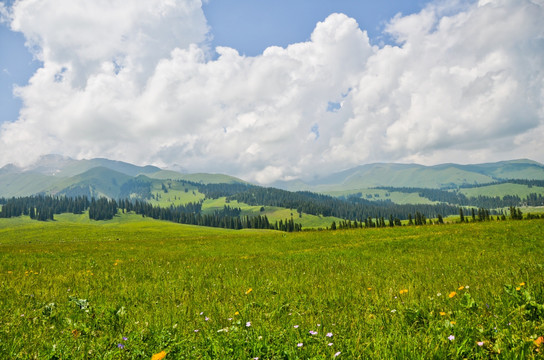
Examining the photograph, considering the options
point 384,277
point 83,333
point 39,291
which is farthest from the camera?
point 384,277

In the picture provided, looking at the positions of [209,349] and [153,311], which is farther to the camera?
[153,311]

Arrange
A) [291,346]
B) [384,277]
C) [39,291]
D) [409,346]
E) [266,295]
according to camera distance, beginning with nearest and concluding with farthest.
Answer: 1. [409,346]
2. [291,346]
3. [266,295]
4. [39,291]
5. [384,277]

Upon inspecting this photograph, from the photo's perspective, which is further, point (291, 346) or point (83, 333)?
point (83, 333)

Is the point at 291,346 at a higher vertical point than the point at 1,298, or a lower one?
higher

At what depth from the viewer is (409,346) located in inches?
127

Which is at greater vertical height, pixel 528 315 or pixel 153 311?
pixel 528 315

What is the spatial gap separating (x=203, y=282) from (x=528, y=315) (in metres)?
7.91

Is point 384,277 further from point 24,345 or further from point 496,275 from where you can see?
point 24,345

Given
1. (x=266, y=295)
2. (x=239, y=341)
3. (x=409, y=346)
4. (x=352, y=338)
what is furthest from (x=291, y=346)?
(x=266, y=295)

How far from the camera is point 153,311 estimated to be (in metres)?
5.79

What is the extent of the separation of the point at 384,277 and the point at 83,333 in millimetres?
7880

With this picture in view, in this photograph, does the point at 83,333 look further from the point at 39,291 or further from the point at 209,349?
the point at 39,291

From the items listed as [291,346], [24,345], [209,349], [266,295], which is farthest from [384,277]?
[24,345]

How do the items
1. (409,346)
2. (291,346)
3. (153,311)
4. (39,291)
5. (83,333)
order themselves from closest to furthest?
(409,346)
(291,346)
(83,333)
(153,311)
(39,291)
